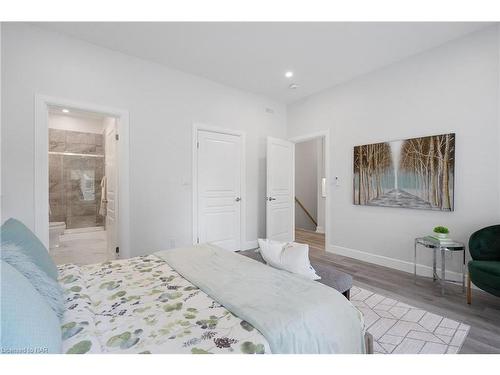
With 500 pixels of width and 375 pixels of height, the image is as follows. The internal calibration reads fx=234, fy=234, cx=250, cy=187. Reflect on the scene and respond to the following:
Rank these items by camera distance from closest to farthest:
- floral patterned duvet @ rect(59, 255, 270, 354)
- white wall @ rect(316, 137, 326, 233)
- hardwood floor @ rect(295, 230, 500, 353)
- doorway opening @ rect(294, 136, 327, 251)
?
floral patterned duvet @ rect(59, 255, 270, 354), hardwood floor @ rect(295, 230, 500, 353), white wall @ rect(316, 137, 326, 233), doorway opening @ rect(294, 136, 327, 251)

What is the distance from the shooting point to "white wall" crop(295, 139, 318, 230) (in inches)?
267

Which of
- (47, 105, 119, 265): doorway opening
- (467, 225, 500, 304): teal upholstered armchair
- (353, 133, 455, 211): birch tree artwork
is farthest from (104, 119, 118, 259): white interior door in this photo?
(467, 225, 500, 304): teal upholstered armchair

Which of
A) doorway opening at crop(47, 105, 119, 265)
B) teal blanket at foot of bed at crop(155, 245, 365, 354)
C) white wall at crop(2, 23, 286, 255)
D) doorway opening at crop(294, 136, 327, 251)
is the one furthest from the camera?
doorway opening at crop(294, 136, 327, 251)

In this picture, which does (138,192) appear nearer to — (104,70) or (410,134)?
(104,70)

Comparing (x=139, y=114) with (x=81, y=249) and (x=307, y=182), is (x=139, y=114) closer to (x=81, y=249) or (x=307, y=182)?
(x=81, y=249)

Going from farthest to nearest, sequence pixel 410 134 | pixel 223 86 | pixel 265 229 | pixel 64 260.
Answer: pixel 265 229
pixel 223 86
pixel 64 260
pixel 410 134

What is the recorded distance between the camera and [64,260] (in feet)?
12.2

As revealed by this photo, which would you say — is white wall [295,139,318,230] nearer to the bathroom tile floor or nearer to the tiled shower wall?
the bathroom tile floor

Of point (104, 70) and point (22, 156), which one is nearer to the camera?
point (22, 156)

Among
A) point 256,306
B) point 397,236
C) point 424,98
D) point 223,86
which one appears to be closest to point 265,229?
point 397,236

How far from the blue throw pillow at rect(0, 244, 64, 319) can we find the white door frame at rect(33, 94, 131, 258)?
Answer: 1.75 metres
